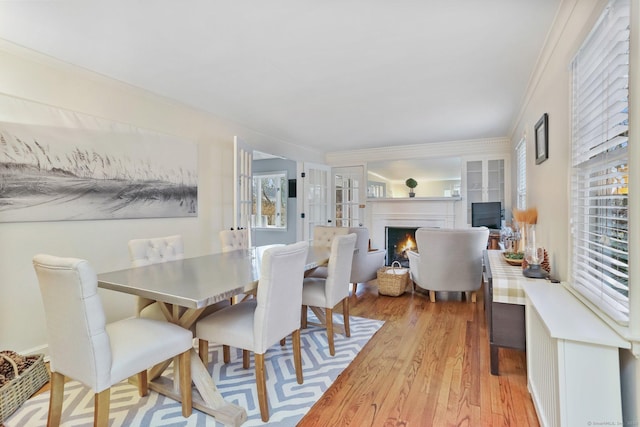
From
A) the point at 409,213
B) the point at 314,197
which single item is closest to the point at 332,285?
the point at 314,197

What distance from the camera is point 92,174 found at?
267 cm

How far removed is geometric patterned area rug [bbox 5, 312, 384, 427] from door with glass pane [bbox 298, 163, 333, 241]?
3.37 meters

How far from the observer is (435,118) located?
4.00 m

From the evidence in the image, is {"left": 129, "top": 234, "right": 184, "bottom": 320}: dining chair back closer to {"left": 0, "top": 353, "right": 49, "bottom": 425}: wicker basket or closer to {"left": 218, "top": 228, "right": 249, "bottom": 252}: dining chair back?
{"left": 218, "top": 228, "right": 249, "bottom": 252}: dining chair back

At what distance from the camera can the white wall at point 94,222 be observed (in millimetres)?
2264

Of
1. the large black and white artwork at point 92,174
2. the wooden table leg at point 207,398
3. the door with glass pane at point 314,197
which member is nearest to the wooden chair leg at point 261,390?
the wooden table leg at point 207,398

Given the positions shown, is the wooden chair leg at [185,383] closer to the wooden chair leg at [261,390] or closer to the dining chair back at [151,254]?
the wooden chair leg at [261,390]

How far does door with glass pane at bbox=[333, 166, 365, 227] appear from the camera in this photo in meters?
6.30

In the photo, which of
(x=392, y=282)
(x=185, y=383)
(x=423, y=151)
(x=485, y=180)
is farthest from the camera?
(x=423, y=151)

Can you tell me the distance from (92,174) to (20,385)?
5.26 feet

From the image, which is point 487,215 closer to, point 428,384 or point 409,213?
point 409,213

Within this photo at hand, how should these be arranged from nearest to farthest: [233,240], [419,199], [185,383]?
[185,383] → [233,240] → [419,199]

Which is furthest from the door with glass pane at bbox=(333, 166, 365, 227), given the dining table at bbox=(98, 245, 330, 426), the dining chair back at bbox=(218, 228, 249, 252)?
the dining table at bbox=(98, 245, 330, 426)

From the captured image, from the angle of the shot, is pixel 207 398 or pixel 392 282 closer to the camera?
pixel 207 398
